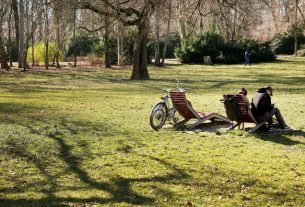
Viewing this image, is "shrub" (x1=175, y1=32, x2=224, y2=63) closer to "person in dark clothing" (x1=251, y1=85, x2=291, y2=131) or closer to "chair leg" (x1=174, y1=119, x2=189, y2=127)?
"chair leg" (x1=174, y1=119, x2=189, y2=127)

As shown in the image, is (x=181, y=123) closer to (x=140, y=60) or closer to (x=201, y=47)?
(x=140, y=60)

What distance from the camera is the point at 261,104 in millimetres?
11172

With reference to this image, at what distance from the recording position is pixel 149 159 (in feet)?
28.6

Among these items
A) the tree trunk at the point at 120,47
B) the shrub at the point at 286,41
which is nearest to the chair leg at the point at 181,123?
the tree trunk at the point at 120,47

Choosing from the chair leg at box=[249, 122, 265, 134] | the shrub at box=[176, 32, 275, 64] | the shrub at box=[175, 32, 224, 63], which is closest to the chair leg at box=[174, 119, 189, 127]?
the chair leg at box=[249, 122, 265, 134]

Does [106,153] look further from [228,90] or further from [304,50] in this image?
[304,50]

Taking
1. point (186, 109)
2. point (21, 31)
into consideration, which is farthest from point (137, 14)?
point (186, 109)

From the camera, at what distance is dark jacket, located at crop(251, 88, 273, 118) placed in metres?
11.1

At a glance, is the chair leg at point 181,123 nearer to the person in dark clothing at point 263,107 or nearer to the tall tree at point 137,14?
the person in dark clothing at point 263,107

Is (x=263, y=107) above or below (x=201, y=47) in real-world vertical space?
below

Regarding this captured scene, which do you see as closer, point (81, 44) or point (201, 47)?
point (201, 47)

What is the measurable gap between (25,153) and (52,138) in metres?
1.61

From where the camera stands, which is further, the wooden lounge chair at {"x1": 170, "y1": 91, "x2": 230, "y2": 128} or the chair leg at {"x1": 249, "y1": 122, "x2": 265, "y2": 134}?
the wooden lounge chair at {"x1": 170, "y1": 91, "x2": 230, "y2": 128}

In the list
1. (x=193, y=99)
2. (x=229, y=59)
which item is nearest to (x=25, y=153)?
(x=193, y=99)
